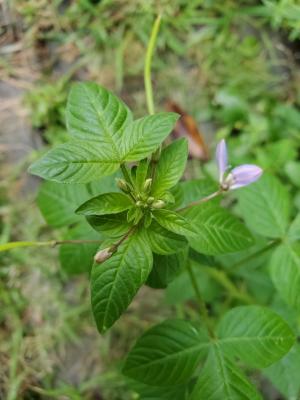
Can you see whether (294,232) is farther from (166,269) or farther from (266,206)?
(166,269)

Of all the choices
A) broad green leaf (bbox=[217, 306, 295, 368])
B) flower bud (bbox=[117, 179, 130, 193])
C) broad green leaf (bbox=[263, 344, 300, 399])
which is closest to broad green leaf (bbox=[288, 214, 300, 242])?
broad green leaf (bbox=[217, 306, 295, 368])

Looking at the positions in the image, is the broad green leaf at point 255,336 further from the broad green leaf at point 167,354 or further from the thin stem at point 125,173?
the thin stem at point 125,173

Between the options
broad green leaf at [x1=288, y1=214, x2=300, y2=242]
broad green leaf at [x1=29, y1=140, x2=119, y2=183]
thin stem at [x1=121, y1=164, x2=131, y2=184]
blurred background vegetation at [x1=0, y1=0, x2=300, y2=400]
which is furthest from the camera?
blurred background vegetation at [x1=0, y1=0, x2=300, y2=400]

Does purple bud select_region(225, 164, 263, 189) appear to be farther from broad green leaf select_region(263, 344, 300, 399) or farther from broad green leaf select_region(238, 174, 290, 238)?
broad green leaf select_region(263, 344, 300, 399)

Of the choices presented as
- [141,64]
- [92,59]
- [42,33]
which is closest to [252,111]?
[141,64]

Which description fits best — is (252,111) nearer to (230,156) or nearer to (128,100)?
(230,156)

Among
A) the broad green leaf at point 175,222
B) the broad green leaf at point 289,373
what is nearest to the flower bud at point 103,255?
the broad green leaf at point 175,222
